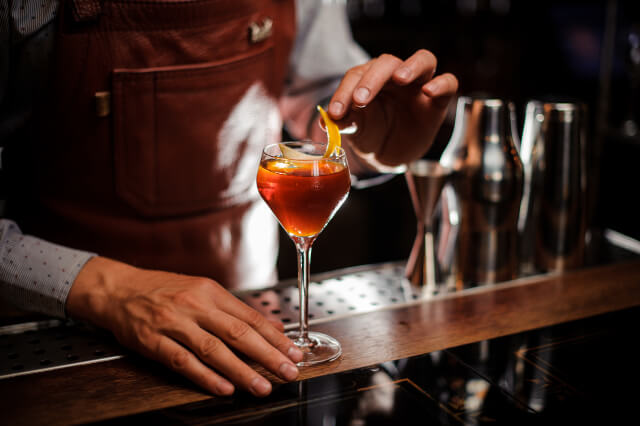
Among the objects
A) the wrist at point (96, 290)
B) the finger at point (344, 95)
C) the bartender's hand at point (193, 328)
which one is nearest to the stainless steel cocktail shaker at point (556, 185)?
the finger at point (344, 95)

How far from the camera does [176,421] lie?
766mm

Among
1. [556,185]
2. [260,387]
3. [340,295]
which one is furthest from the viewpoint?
[556,185]

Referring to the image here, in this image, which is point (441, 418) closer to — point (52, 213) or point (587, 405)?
point (587, 405)

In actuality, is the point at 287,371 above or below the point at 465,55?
below

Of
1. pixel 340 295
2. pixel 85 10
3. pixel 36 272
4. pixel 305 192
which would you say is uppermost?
pixel 85 10

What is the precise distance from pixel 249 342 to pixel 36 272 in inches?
16.4

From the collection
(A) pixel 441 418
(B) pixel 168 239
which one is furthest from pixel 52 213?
(A) pixel 441 418

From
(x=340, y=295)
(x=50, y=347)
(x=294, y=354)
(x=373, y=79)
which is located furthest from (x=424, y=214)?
(x=50, y=347)

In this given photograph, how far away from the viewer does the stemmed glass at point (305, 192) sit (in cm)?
89

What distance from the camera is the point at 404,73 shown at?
1026mm

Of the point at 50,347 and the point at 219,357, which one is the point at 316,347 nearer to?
the point at 219,357

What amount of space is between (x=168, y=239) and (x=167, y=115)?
29cm

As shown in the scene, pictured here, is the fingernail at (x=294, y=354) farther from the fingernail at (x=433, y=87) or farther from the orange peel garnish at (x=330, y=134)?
the fingernail at (x=433, y=87)

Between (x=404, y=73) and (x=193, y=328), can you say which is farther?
(x=404, y=73)
